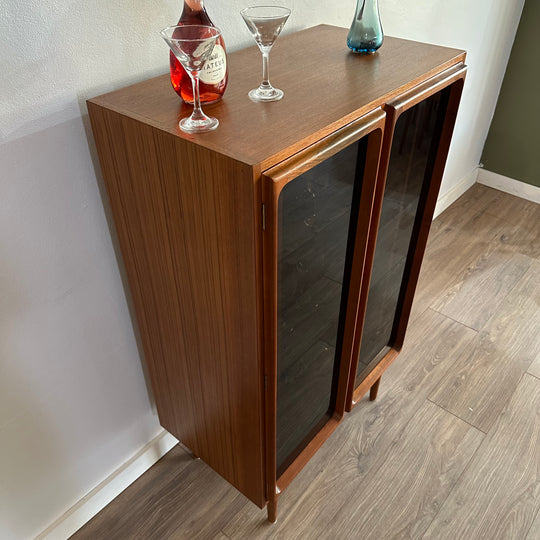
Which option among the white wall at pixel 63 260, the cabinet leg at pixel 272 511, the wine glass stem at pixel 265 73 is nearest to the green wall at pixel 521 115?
the white wall at pixel 63 260

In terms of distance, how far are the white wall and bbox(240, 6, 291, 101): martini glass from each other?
0.22 meters

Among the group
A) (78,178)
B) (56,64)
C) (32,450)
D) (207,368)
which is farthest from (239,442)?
(56,64)

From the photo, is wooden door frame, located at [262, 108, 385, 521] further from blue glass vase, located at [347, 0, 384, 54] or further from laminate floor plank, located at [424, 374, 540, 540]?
laminate floor plank, located at [424, 374, 540, 540]

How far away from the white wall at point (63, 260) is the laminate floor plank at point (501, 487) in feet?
2.79

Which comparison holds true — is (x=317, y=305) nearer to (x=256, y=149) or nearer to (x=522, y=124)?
(x=256, y=149)

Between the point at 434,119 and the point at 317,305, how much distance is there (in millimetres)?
492

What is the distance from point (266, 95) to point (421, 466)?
1.14 metres

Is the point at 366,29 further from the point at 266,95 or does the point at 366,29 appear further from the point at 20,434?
the point at 20,434

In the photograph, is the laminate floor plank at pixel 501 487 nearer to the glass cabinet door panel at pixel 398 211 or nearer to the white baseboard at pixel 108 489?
the glass cabinet door panel at pixel 398 211

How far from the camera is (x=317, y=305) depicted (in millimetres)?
1087

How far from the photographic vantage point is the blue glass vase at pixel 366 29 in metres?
1.01

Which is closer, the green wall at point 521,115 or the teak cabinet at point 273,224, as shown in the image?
the teak cabinet at point 273,224

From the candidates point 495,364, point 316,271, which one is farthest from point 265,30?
point 495,364

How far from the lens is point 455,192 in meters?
2.61
